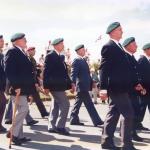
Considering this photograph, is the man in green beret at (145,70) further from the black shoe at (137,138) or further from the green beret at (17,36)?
the green beret at (17,36)

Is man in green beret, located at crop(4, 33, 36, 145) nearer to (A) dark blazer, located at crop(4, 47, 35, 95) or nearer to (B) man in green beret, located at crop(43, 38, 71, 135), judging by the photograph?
(A) dark blazer, located at crop(4, 47, 35, 95)

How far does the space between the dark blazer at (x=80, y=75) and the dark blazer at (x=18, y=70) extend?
3029mm

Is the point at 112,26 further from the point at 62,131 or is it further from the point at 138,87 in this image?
the point at 62,131

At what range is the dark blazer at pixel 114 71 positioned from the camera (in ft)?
28.4

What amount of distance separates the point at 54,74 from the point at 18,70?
61.8 inches

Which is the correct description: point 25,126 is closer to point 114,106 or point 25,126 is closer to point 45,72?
point 45,72

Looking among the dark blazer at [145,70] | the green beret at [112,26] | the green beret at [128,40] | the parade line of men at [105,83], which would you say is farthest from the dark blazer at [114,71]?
the dark blazer at [145,70]

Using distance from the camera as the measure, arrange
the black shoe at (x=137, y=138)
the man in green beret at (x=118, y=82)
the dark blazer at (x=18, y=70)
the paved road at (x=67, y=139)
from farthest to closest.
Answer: the black shoe at (x=137, y=138) → the dark blazer at (x=18, y=70) → the paved road at (x=67, y=139) → the man in green beret at (x=118, y=82)

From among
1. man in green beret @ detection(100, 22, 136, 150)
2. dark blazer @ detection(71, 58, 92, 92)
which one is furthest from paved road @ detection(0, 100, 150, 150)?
dark blazer @ detection(71, 58, 92, 92)

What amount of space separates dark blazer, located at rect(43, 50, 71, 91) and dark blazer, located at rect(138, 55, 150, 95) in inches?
62.9

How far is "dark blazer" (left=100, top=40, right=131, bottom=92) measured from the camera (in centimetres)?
866

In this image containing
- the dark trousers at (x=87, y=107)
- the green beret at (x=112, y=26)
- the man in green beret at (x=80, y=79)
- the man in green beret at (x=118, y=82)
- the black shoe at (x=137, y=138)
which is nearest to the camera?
the man in green beret at (x=118, y=82)

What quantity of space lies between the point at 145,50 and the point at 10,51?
326cm

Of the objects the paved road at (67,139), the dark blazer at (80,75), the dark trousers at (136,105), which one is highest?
the dark blazer at (80,75)
